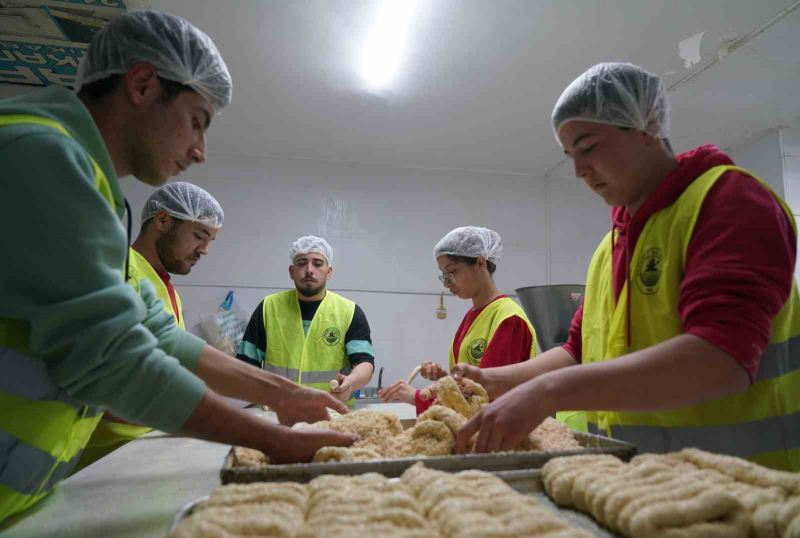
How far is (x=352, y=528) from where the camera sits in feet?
2.34

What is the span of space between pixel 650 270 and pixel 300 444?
3.27 ft

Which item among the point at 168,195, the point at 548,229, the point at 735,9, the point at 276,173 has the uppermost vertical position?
the point at 735,9

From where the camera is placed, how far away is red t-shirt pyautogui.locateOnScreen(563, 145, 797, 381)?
1.03 m

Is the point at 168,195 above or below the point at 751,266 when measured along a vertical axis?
above

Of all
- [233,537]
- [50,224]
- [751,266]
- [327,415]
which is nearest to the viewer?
[233,537]

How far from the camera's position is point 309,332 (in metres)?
3.44

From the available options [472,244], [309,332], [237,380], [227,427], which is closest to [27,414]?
[227,427]

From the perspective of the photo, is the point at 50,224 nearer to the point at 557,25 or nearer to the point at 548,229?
the point at 557,25

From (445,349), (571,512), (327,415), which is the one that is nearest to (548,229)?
(445,349)

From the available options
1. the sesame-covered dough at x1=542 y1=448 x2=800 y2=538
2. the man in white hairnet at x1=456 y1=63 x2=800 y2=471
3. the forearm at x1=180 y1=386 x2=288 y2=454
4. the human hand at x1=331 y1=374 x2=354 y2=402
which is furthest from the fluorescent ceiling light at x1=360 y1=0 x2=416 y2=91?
the sesame-covered dough at x1=542 y1=448 x2=800 y2=538

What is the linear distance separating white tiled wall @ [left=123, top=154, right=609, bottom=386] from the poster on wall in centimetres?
119

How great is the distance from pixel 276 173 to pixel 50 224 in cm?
409

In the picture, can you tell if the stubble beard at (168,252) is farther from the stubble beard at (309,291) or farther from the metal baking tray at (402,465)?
the metal baking tray at (402,465)

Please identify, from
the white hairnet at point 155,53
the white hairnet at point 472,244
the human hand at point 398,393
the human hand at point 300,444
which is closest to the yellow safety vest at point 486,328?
the human hand at point 398,393
